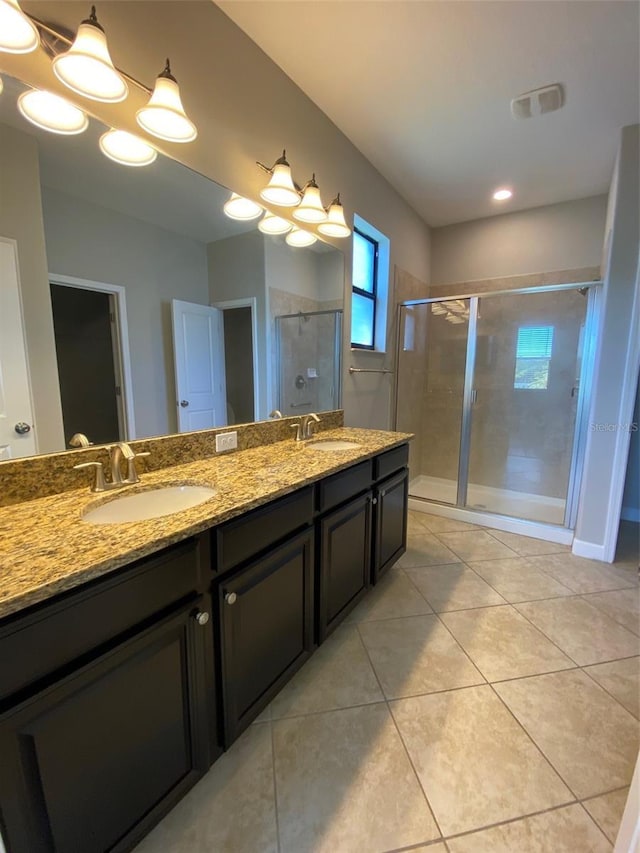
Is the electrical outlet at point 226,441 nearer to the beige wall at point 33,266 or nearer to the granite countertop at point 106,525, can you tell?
the granite countertop at point 106,525

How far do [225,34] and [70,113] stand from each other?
87cm

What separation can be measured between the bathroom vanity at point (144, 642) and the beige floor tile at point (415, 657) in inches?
14.9

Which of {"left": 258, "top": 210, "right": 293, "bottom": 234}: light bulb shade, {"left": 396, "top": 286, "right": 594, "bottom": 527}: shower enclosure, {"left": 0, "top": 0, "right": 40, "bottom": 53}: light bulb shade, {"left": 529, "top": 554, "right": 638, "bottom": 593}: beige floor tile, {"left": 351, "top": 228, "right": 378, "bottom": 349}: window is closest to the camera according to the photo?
{"left": 0, "top": 0, "right": 40, "bottom": 53}: light bulb shade

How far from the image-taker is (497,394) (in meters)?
3.47

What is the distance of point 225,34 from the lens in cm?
153

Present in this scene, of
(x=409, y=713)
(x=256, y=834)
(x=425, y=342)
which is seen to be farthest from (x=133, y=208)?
(x=425, y=342)

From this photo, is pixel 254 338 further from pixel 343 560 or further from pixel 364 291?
pixel 364 291

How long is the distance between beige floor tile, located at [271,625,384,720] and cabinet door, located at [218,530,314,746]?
13 cm

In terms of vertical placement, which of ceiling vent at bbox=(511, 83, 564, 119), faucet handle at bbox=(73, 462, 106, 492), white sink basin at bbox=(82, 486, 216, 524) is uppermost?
ceiling vent at bbox=(511, 83, 564, 119)

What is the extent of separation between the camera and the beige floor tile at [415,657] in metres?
1.50

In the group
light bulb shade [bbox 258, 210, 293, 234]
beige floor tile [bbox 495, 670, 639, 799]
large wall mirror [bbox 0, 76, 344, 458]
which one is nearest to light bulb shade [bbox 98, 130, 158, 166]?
large wall mirror [bbox 0, 76, 344, 458]

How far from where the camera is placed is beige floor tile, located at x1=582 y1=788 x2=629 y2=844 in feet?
3.36

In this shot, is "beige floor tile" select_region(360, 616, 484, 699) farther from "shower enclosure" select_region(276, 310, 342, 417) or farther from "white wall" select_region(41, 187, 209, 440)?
"white wall" select_region(41, 187, 209, 440)

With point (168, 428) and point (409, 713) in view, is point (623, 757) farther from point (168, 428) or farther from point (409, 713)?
point (168, 428)
